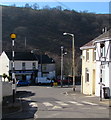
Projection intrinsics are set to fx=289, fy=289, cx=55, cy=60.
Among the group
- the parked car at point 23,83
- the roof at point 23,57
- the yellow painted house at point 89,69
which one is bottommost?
the parked car at point 23,83

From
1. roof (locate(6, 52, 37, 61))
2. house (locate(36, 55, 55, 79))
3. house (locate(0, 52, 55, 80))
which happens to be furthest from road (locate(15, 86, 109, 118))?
house (locate(36, 55, 55, 79))

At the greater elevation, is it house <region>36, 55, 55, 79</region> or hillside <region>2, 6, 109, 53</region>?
hillside <region>2, 6, 109, 53</region>

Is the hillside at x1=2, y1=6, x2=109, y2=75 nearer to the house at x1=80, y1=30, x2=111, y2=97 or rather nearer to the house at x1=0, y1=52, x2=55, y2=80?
the house at x1=0, y1=52, x2=55, y2=80

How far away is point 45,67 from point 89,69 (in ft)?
132

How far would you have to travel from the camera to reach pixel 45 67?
250 feet

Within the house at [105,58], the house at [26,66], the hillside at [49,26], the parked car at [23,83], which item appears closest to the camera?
the house at [105,58]

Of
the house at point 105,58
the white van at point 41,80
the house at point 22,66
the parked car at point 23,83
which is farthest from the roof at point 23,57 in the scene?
the house at point 105,58

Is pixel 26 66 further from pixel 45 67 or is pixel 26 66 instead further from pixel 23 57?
pixel 45 67

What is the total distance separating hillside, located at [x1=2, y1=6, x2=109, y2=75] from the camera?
112875 millimetres

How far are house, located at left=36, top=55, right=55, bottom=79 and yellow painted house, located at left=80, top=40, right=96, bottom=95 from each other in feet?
120

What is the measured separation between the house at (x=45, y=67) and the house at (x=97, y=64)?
36553 millimetres

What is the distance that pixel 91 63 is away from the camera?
1400 inches

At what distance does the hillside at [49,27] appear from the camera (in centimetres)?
11288

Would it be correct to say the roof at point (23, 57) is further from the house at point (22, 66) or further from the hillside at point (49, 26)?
the hillside at point (49, 26)
